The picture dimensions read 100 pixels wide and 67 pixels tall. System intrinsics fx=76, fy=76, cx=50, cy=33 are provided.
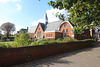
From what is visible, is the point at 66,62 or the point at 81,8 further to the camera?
the point at 66,62

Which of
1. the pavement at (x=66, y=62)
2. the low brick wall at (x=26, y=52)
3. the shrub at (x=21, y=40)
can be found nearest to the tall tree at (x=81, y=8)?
the pavement at (x=66, y=62)

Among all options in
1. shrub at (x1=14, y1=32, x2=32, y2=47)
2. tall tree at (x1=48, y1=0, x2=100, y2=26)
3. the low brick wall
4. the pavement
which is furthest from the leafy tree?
tall tree at (x1=48, y1=0, x2=100, y2=26)

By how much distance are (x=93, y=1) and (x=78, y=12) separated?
1.32 metres

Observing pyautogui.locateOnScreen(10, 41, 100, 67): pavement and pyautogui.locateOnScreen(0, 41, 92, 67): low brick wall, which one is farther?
pyautogui.locateOnScreen(10, 41, 100, 67): pavement

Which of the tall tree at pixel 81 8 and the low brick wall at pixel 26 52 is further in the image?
the low brick wall at pixel 26 52

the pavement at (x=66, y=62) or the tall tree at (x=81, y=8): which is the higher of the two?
the tall tree at (x=81, y=8)

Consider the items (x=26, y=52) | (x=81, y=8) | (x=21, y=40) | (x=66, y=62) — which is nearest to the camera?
(x=81, y=8)

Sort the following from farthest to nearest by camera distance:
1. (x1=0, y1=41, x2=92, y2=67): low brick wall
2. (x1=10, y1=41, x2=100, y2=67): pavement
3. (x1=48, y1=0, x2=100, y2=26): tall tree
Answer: (x1=10, y1=41, x2=100, y2=67): pavement < (x1=0, y1=41, x2=92, y2=67): low brick wall < (x1=48, y1=0, x2=100, y2=26): tall tree

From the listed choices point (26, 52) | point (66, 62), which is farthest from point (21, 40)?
point (66, 62)

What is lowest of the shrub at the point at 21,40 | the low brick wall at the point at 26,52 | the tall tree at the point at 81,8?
the low brick wall at the point at 26,52

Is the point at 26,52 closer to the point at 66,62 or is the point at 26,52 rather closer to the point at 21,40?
the point at 21,40

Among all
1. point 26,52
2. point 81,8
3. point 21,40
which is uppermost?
point 81,8

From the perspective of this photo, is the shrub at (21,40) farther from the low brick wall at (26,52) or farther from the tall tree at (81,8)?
the tall tree at (81,8)

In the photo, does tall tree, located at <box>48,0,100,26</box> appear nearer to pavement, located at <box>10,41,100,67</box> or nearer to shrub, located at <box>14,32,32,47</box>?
pavement, located at <box>10,41,100,67</box>
